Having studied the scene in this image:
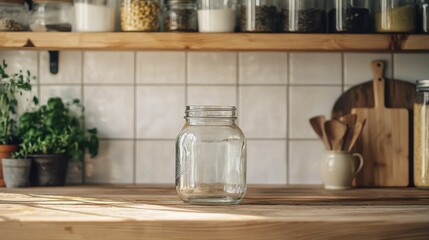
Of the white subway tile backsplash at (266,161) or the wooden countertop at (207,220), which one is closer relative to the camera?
the wooden countertop at (207,220)

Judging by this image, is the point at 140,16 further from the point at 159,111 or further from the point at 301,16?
the point at 301,16

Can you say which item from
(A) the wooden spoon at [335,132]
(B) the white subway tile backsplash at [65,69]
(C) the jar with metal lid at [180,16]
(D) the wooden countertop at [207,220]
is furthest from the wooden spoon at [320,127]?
(B) the white subway tile backsplash at [65,69]

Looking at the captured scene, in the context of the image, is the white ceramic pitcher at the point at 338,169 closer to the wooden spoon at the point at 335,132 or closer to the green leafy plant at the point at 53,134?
the wooden spoon at the point at 335,132

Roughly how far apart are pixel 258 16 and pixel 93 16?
47 centimetres

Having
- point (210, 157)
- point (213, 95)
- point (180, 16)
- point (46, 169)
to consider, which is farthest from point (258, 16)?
point (46, 169)

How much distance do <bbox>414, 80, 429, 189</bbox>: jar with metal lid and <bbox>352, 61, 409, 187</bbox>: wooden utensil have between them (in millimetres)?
78

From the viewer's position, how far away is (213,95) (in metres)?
2.24

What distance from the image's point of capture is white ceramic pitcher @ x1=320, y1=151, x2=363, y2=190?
2057 millimetres

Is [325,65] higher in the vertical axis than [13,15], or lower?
lower

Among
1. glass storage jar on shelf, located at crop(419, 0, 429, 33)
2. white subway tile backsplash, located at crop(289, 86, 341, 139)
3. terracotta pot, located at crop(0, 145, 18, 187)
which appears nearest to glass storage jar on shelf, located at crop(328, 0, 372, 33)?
glass storage jar on shelf, located at crop(419, 0, 429, 33)

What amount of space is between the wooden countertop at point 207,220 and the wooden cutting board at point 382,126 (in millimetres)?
378

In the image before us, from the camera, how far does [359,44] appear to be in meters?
2.00

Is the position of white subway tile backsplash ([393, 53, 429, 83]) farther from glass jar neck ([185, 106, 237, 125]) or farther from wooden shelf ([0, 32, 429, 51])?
glass jar neck ([185, 106, 237, 125])

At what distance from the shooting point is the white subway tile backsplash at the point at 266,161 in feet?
7.36
